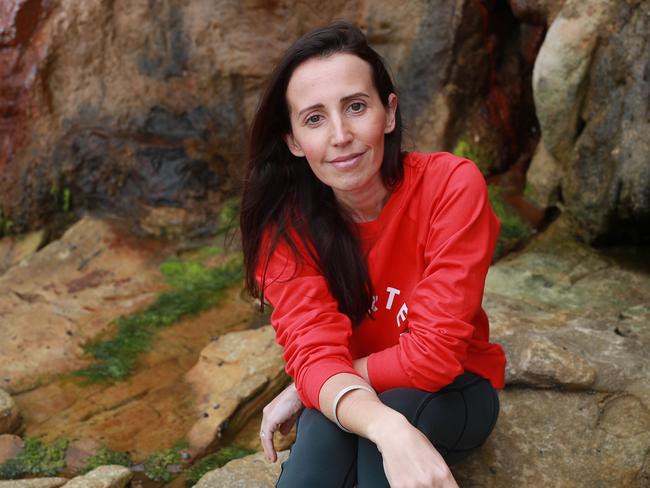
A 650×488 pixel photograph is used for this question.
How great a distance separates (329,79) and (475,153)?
114 inches

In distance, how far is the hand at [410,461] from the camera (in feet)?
5.88

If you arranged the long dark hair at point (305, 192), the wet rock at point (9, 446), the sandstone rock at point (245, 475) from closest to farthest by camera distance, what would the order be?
the long dark hair at point (305, 192), the sandstone rock at point (245, 475), the wet rock at point (9, 446)

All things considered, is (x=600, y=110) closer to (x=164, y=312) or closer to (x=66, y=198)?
(x=164, y=312)

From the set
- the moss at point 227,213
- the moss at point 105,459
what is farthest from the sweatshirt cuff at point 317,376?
the moss at point 227,213

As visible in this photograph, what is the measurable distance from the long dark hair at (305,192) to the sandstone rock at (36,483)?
1149 millimetres

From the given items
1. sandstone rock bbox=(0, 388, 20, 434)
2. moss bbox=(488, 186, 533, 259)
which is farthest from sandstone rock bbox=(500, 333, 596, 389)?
sandstone rock bbox=(0, 388, 20, 434)

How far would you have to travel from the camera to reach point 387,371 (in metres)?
2.13

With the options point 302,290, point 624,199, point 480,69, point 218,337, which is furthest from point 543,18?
point 302,290

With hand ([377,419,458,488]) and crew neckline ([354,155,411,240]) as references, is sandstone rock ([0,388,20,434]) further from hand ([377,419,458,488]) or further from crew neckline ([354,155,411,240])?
hand ([377,419,458,488])

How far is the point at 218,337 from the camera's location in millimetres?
4043

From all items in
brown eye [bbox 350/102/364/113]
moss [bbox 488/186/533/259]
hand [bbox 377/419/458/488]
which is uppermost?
brown eye [bbox 350/102/364/113]

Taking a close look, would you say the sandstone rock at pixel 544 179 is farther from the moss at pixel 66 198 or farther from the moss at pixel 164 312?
the moss at pixel 66 198

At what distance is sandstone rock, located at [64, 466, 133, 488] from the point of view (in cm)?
277

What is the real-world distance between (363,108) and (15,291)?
10.2 ft
